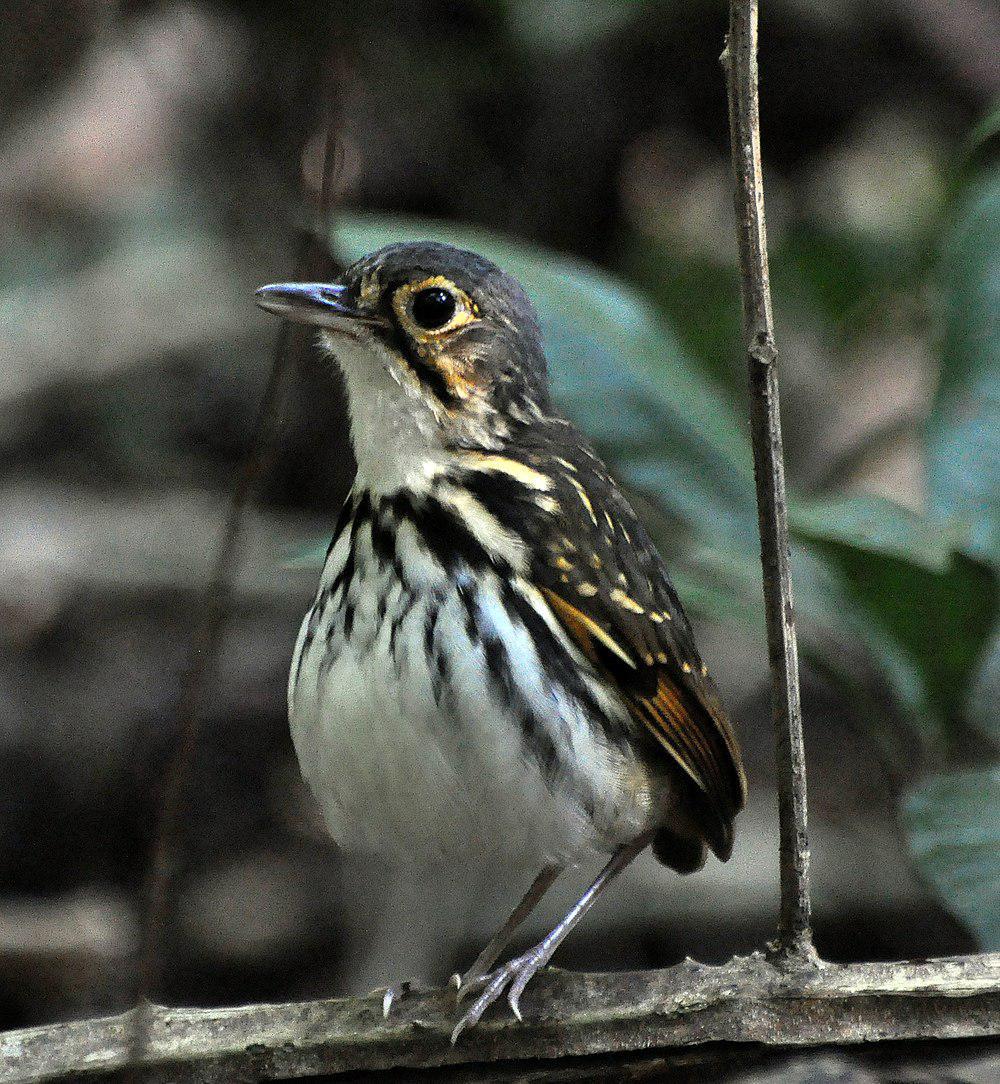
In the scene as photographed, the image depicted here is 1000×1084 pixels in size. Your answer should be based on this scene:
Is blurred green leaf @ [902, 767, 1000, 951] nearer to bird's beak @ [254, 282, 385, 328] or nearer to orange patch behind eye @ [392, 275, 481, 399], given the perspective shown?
orange patch behind eye @ [392, 275, 481, 399]

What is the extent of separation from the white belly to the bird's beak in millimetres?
436

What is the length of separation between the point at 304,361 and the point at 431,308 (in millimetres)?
3355

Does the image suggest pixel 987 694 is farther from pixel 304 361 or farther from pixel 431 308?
pixel 304 361

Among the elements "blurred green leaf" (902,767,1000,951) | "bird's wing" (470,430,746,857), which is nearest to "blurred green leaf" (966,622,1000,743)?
"blurred green leaf" (902,767,1000,951)

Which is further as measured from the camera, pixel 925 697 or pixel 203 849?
pixel 203 849

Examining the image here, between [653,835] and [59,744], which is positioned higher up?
[59,744]

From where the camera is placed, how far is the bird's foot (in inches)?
120

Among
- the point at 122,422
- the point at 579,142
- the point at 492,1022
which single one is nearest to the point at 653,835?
the point at 492,1022

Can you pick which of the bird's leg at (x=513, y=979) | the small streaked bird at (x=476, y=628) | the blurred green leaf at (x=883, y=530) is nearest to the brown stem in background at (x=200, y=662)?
the small streaked bird at (x=476, y=628)

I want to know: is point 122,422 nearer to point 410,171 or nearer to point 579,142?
point 410,171

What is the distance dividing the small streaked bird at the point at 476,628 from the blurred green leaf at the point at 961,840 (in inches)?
27.2

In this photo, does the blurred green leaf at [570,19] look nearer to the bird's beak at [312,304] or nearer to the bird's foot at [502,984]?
the bird's beak at [312,304]

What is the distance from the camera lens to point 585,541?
317 cm

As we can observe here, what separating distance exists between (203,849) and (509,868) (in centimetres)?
287
